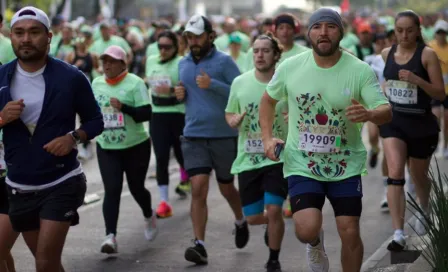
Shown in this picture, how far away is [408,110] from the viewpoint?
34.9 feet

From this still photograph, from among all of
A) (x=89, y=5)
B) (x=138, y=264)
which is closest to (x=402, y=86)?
(x=138, y=264)

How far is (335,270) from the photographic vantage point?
9594 millimetres

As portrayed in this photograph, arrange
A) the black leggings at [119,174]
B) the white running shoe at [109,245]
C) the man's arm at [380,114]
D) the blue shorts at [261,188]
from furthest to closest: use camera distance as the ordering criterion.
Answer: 1. the black leggings at [119,174]
2. the white running shoe at [109,245]
3. the blue shorts at [261,188]
4. the man's arm at [380,114]

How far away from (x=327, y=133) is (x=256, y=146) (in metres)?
2.01

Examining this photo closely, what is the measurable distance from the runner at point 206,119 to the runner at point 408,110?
55.1 inches

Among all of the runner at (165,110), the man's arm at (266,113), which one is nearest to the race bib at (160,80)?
the runner at (165,110)

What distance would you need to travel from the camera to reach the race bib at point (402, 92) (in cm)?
1059

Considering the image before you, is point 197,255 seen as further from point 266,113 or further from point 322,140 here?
point 322,140

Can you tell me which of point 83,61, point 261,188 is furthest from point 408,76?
point 83,61

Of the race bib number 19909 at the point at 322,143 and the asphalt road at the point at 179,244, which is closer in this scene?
the race bib number 19909 at the point at 322,143

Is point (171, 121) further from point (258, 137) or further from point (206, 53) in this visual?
point (258, 137)

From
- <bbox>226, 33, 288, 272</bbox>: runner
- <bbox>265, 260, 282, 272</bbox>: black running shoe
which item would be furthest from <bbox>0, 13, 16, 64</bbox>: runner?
<bbox>265, 260, 282, 272</bbox>: black running shoe

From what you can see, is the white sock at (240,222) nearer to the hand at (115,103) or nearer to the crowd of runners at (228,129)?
the crowd of runners at (228,129)

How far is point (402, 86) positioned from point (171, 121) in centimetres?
339
